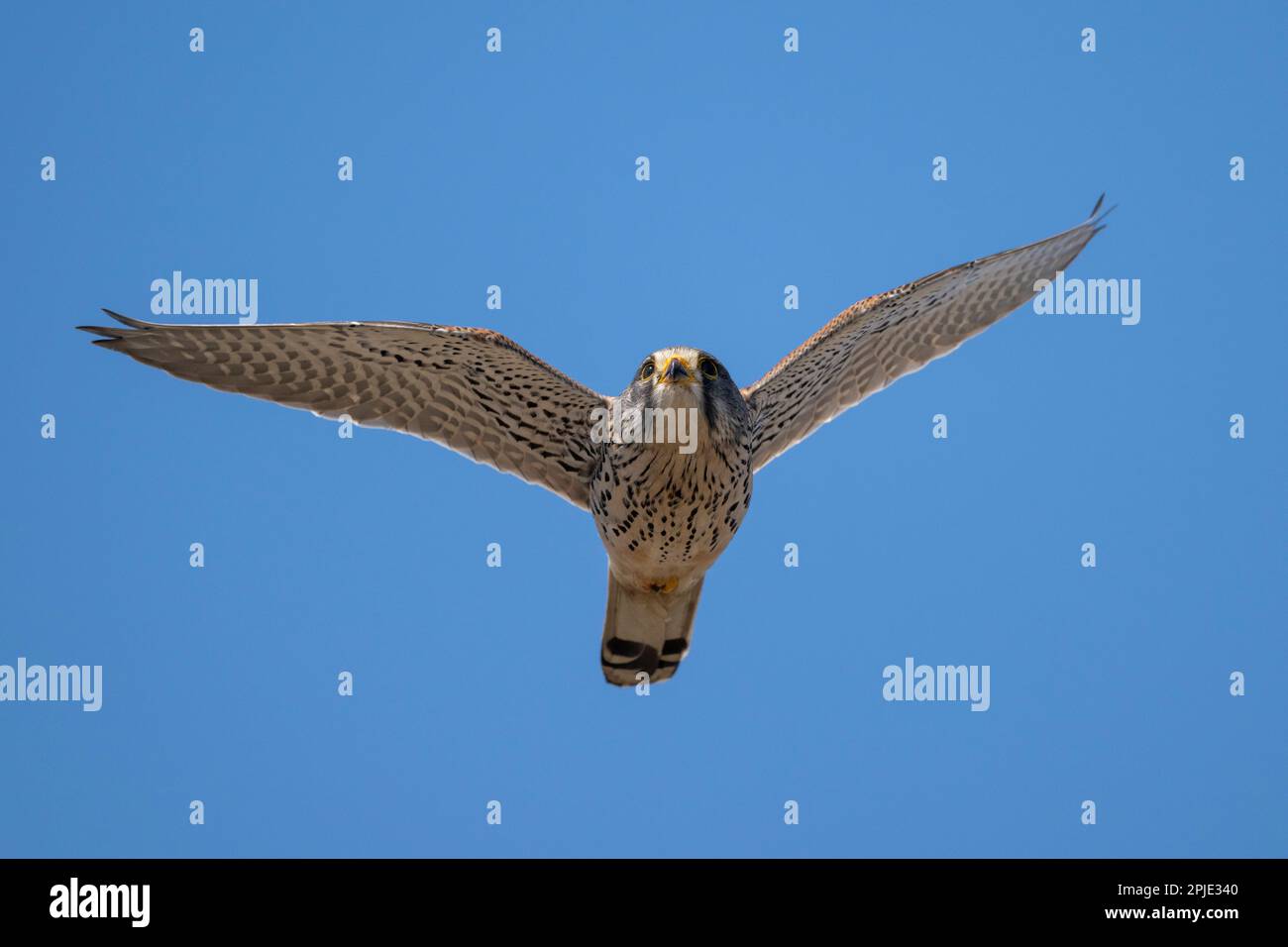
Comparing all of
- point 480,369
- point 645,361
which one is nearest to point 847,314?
point 645,361

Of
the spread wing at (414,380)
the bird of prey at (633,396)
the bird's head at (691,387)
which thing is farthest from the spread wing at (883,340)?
the spread wing at (414,380)

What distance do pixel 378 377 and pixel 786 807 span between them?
15.3 feet

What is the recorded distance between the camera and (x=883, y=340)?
39.7ft

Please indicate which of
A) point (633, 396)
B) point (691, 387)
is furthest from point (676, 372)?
point (633, 396)

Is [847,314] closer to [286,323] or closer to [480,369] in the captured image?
[480,369]

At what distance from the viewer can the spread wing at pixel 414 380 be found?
10992mm

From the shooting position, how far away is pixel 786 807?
12930 millimetres

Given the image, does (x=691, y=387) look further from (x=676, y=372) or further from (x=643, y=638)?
(x=643, y=638)

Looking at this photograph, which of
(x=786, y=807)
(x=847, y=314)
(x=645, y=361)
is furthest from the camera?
(x=786, y=807)

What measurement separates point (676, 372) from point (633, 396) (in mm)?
596
